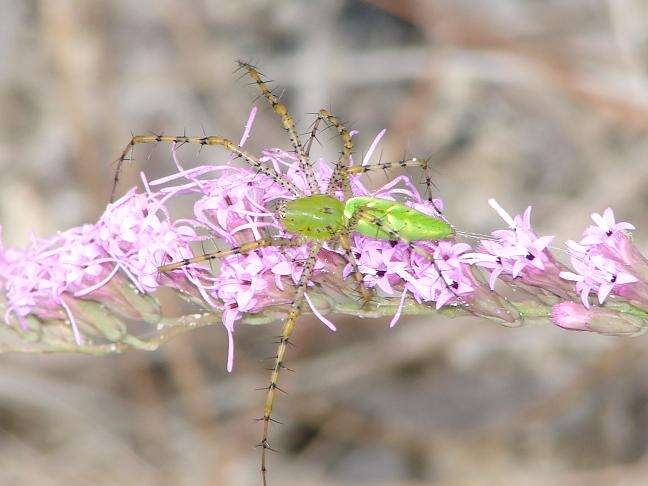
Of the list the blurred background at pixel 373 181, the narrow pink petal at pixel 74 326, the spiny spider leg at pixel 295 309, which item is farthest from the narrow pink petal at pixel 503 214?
the blurred background at pixel 373 181

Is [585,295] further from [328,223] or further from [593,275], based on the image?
[328,223]

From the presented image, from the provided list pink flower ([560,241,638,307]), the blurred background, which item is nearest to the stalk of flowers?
pink flower ([560,241,638,307])

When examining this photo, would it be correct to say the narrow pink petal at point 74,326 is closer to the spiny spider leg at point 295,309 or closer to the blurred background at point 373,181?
the spiny spider leg at point 295,309

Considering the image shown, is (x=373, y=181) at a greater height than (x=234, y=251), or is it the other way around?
(x=234, y=251)

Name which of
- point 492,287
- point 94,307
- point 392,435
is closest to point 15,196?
point 392,435

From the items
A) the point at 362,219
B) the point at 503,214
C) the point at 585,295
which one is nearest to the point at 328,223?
the point at 362,219

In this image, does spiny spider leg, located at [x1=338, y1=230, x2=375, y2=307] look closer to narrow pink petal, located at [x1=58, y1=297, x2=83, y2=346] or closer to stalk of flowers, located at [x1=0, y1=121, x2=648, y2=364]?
stalk of flowers, located at [x1=0, y1=121, x2=648, y2=364]

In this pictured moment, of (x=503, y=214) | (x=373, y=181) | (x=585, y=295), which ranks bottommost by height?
(x=373, y=181)
